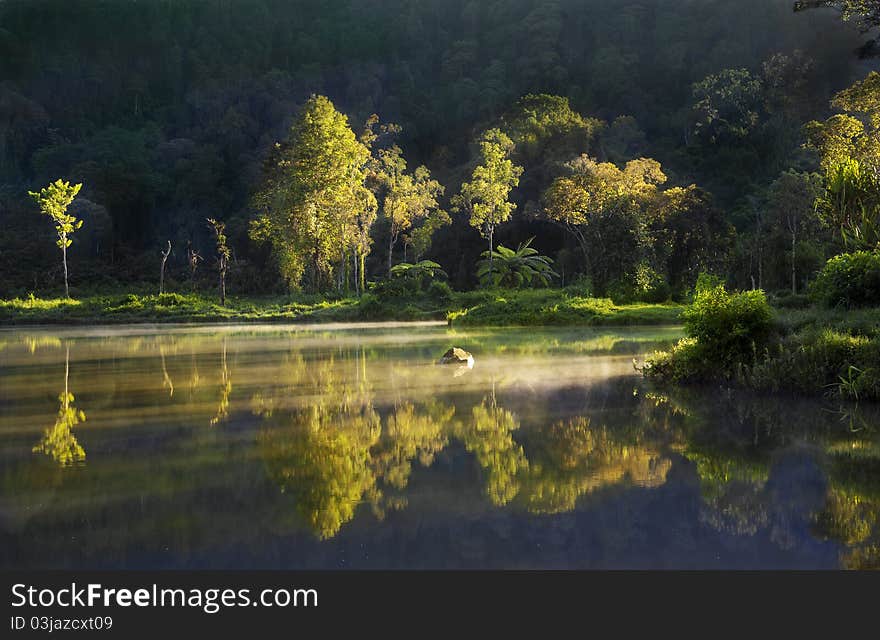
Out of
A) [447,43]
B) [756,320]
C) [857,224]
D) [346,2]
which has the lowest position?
[756,320]

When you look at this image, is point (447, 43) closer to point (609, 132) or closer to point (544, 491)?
point (609, 132)

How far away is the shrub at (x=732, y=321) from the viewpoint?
1412 cm

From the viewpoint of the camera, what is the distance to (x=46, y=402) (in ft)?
45.5

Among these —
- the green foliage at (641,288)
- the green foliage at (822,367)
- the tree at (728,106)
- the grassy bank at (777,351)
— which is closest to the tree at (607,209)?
the green foliage at (641,288)

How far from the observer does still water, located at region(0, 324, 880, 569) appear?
616 cm

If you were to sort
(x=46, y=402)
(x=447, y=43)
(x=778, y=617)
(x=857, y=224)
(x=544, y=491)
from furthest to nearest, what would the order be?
(x=447, y=43) < (x=857, y=224) < (x=46, y=402) < (x=544, y=491) < (x=778, y=617)

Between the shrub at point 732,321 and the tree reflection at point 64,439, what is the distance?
9091 mm

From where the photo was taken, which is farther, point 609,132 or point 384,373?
point 609,132

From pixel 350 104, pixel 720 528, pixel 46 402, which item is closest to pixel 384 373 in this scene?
pixel 46 402

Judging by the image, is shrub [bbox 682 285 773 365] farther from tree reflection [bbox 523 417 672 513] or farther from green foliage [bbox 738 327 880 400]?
tree reflection [bbox 523 417 672 513]

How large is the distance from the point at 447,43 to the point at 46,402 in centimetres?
9185

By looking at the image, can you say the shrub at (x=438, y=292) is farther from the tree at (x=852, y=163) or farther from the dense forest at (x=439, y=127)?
the tree at (x=852, y=163)

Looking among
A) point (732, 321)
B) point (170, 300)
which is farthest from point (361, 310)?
point (732, 321)

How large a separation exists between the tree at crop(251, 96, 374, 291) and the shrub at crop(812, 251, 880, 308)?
32405 millimetres
